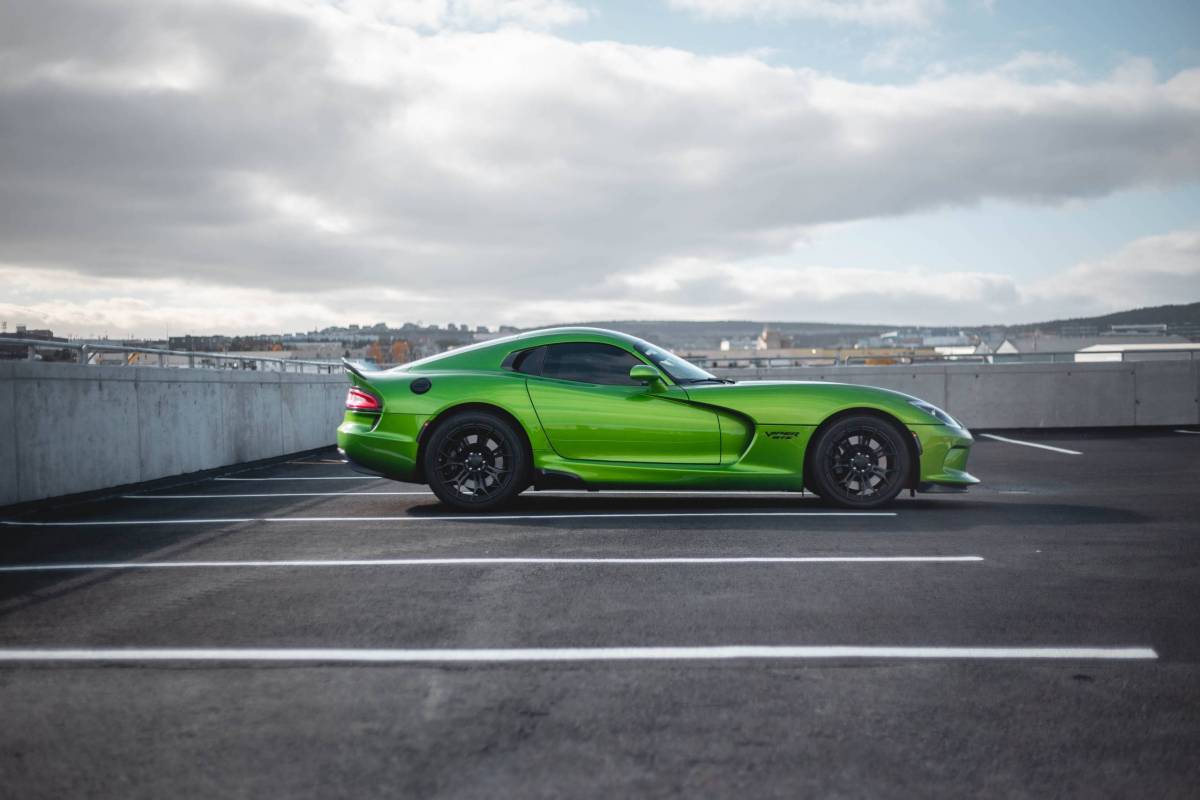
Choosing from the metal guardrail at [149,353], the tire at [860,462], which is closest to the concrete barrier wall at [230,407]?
the metal guardrail at [149,353]

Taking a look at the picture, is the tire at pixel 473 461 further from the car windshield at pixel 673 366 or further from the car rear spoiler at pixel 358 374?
the car windshield at pixel 673 366

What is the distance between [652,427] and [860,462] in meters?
1.61

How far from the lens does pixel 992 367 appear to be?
66.3ft

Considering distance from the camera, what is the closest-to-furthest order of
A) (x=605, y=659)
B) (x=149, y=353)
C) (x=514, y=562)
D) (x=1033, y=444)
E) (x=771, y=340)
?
(x=605, y=659), (x=514, y=562), (x=149, y=353), (x=1033, y=444), (x=771, y=340)

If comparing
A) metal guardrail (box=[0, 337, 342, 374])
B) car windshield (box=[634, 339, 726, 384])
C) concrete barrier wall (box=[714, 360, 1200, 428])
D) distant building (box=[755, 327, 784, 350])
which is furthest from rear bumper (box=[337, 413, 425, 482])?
distant building (box=[755, 327, 784, 350])

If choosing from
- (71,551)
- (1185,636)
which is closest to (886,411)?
(1185,636)

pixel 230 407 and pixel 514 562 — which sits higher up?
pixel 230 407

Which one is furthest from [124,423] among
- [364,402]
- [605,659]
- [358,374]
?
[605,659]

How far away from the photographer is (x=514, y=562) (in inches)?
223

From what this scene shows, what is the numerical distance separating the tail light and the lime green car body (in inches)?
2.0

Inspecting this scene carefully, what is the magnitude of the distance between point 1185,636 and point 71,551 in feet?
19.3

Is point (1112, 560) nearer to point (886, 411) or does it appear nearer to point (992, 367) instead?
point (886, 411)

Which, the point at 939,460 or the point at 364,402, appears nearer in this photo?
the point at 939,460

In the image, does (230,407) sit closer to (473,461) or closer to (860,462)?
(473,461)
